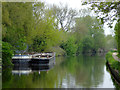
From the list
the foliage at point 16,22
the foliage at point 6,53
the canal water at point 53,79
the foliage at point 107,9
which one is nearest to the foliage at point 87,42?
the foliage at point 16,22

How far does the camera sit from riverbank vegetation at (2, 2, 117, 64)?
19.0 meters

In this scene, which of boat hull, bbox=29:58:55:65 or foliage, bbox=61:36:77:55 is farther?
foliage, bbox=61:36:77:55

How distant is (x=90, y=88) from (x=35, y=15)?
16552 mm

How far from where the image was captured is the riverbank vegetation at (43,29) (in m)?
19.0

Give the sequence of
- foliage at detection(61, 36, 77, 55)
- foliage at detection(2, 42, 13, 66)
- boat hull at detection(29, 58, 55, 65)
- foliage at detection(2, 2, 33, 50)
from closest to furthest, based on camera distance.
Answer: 1. foliage at detection(2, 42, 13, 66)
2. foliage at detection(2, 2, 33, 50)
3. boat hull at detection(29, 58, 55, 65)
4. foliage at detection(61, 36, 77, 55)

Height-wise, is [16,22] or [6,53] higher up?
[16,22]

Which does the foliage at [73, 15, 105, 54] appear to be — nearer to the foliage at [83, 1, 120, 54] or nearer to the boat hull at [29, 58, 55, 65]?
the boat hull at [29, 58, 55, 65]

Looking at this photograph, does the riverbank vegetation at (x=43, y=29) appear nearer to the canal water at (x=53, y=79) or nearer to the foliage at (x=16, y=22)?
the foliage at (x=16, y=22)

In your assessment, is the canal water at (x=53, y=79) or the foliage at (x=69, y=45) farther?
the foliage at (x=69, y=45)

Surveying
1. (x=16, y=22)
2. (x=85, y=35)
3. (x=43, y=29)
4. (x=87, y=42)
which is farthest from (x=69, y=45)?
(x=16, y=22)

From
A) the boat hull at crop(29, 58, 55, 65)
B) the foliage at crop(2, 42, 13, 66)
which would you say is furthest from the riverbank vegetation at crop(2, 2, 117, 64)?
the boat hull at crop(29, 58, 55, 65)

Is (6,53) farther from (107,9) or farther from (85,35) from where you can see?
(85,35)

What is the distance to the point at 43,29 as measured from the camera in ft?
88.7

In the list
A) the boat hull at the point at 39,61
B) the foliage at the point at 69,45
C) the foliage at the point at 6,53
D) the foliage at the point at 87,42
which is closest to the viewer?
the foliage at the point at 6,53
